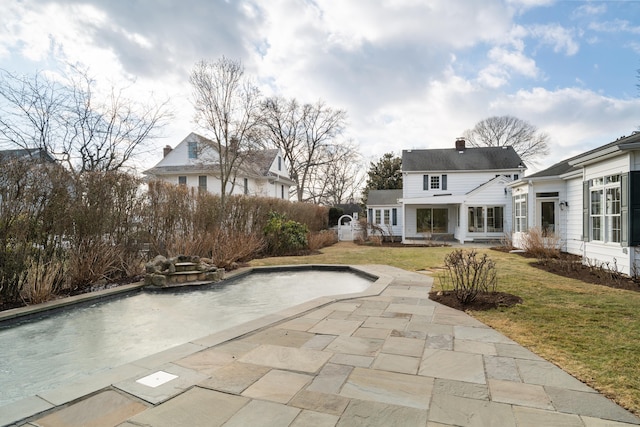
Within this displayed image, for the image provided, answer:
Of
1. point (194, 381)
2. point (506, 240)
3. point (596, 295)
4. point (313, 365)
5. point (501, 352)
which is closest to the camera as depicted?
point (194, 381)

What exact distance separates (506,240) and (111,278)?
619 inches

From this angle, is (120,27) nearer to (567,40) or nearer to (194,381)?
(194,381)

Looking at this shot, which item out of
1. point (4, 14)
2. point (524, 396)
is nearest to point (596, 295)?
point (524, 396)

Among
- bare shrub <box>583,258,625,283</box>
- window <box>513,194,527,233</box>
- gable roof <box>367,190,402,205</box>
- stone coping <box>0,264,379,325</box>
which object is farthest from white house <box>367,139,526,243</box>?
bare shrub <box>583,258,625,283</box>

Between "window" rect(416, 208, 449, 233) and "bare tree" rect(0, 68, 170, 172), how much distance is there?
16470 mm

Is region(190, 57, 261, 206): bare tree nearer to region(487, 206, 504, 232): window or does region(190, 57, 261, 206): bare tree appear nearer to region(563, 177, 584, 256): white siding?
region(563, 177, 584, 256): white siding

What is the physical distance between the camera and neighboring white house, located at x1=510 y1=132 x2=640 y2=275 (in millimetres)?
7629

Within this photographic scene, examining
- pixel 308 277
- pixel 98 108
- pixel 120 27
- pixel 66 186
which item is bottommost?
pixel 308 277

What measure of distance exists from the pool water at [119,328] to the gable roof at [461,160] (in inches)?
706

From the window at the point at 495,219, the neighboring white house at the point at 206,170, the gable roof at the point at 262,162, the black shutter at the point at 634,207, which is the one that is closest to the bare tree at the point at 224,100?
the gable roof at the point at 262,162

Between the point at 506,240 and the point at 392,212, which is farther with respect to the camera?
the point at 392,212

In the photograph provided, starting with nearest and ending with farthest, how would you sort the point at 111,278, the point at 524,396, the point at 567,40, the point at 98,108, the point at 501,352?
the point at 524,396 < the point at 501,352 < the point at 111,278 < the point at 567,40 < the point at 98,108

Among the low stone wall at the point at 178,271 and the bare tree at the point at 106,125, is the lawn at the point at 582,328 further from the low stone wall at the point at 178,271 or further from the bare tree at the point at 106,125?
the bare tree at the point at 106,125

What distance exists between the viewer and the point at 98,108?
12.8 meters
